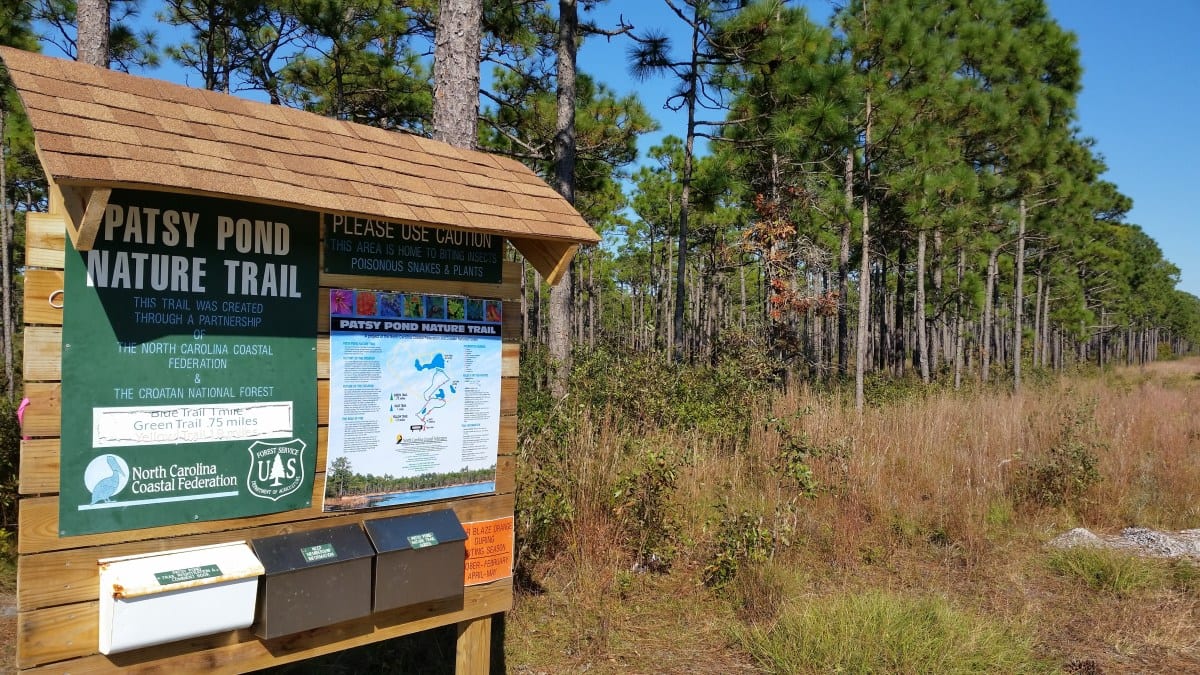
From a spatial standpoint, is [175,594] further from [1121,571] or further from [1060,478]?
[1060,478]

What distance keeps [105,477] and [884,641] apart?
3.41 meters

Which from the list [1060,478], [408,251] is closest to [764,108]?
[1060,478]

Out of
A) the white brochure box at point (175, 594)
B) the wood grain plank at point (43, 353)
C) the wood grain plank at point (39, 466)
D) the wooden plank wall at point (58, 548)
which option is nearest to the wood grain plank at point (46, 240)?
the wooden plank wall at point (58, 548)

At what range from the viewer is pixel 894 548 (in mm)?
5434

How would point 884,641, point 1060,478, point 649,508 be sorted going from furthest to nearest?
point 1060,478 → point 649,508 → point 884,641

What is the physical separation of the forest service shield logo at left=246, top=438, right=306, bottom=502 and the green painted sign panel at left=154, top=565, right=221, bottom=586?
0.84 ft

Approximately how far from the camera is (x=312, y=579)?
7.59 ft

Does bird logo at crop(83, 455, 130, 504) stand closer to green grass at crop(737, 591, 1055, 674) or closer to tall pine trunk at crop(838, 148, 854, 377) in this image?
green grass at crop(737, 591, 1055, 674)

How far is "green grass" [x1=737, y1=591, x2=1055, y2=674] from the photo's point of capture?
3539 millimetres

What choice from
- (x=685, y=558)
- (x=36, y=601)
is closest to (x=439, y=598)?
(x=36, y=601)

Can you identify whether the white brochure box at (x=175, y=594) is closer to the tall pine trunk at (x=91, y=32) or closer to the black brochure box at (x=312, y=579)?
the black brochure box at (x=312, y=579)

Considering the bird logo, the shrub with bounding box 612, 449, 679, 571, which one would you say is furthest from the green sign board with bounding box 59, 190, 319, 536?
the shrub with bounding box 612, 449, 679, 571

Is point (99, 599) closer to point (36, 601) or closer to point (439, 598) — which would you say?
point (36, 601)

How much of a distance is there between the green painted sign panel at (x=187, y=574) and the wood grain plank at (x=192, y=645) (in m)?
0.20
